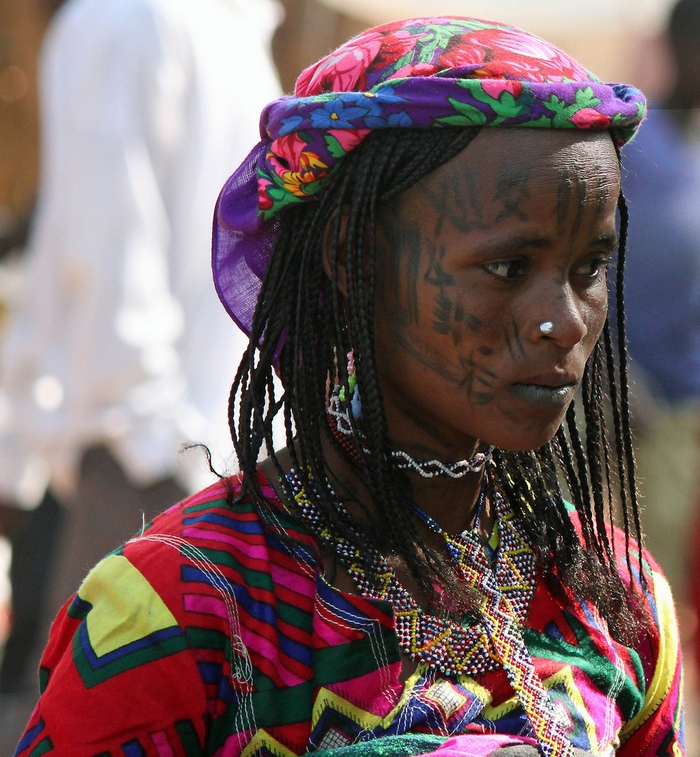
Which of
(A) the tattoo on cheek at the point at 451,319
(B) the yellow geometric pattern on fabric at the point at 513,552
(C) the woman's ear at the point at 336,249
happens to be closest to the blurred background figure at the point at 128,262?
(B) the yellow geometric pattern on fabric at the point at 513,552

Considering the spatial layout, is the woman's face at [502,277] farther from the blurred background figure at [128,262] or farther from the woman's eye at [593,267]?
the blurred background figure at [128,262]

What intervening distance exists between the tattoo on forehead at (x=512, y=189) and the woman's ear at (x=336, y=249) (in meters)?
0.24

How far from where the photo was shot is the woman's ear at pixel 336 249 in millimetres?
1862

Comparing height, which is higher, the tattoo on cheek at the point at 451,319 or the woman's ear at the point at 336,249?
the woman's ear at the point at 336,249

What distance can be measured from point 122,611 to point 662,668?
91cm

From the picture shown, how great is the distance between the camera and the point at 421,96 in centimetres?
176

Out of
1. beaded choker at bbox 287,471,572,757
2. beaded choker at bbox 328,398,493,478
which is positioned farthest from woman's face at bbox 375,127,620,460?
beaded choker at bbox 287,471,572,757

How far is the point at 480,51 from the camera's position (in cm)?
182

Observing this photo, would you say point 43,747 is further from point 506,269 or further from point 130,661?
point 506,269

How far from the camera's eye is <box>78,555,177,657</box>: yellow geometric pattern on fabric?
1.73 meters

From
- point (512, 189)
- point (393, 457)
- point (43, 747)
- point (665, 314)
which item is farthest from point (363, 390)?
point (665, 314)

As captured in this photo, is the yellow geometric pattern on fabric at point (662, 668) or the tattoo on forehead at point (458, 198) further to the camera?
the yellow geometric pattern on fabric at point (662, 668)

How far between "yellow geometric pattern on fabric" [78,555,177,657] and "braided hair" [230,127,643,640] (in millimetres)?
209

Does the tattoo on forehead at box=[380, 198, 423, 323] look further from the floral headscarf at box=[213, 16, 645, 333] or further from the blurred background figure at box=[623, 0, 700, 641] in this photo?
the blurred background figure at box=[623, 0, 700, 641]
